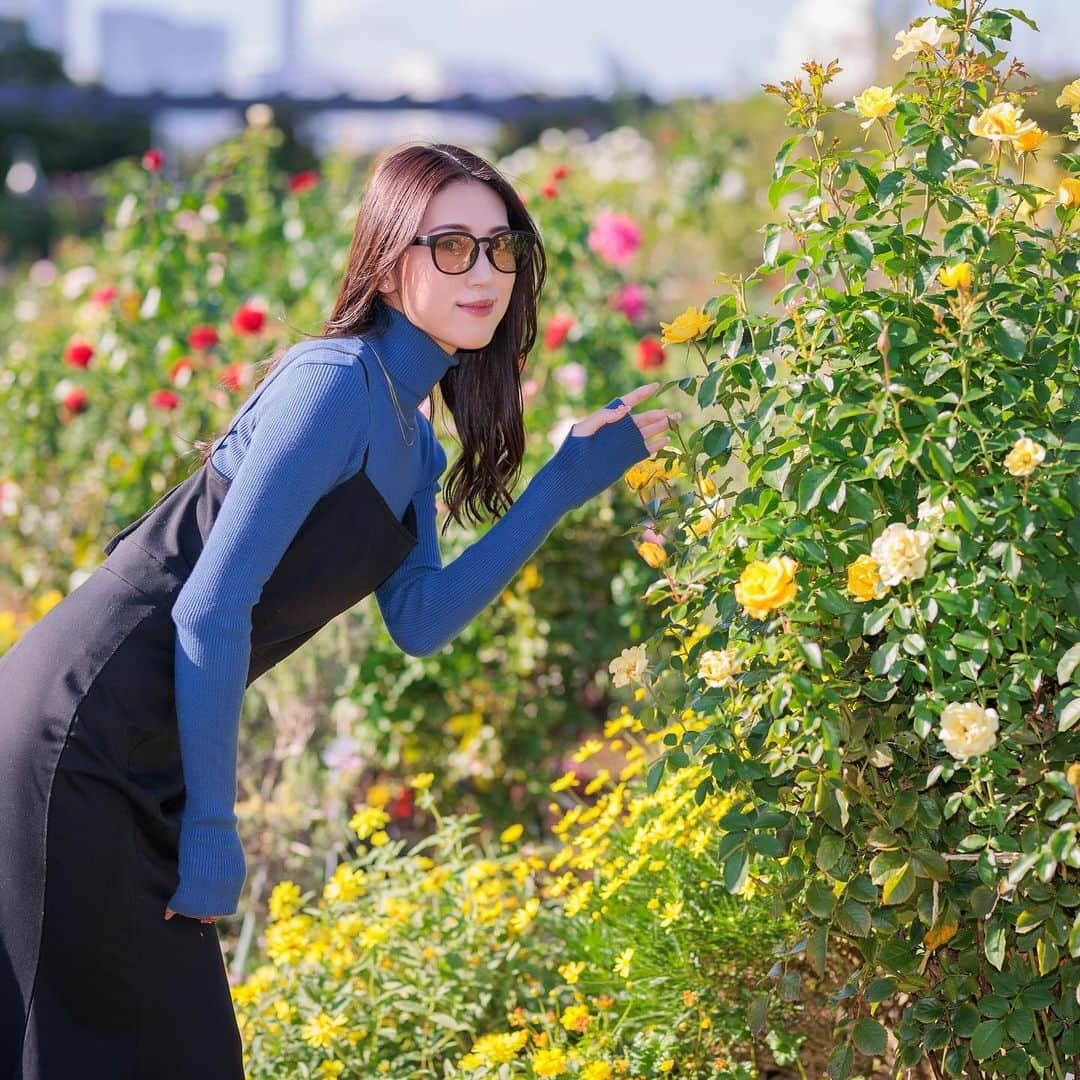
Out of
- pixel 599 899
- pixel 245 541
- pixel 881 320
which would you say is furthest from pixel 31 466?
pixel 881 320

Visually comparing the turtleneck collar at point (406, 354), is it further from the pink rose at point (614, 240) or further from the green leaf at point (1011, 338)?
the pink rose at point (614, 240)

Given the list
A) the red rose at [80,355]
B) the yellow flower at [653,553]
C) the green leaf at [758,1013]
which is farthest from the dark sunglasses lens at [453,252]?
the red rose at [80,355]

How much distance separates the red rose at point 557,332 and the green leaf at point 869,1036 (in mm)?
2461

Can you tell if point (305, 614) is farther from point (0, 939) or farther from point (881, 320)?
point (881, 320)

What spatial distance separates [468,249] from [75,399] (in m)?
2.72

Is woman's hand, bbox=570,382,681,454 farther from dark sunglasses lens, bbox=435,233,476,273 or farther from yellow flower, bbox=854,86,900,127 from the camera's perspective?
yellow flower, bbox=854,86,900,127

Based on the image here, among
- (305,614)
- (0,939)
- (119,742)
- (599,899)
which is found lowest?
(599,899)

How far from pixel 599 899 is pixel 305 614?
2.57ft

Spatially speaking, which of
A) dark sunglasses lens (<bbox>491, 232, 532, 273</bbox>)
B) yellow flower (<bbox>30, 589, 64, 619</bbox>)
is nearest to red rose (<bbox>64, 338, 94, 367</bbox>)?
yellow flower (<bbox>30, 589, 64, 619</bbox>)

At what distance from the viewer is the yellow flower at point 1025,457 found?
4.62 feet

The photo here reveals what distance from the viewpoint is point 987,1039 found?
1600 mm

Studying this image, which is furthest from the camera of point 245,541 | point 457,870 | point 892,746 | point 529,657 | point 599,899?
point 529,657

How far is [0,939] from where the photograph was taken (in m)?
1.61

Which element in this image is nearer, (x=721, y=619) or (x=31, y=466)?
(x=721, y=619)
